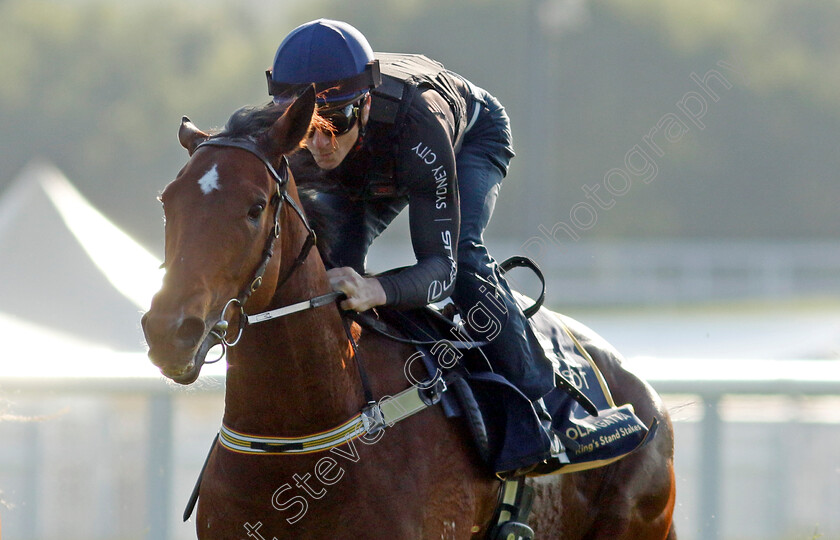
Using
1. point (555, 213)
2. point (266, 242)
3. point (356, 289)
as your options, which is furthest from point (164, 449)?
point (555, 213)

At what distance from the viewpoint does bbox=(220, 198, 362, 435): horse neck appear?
9.14ft

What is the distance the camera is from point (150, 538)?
18.4 feet

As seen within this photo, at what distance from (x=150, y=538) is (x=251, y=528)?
9.92ft

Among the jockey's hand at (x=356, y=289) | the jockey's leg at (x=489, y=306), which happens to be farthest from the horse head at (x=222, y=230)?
the jockey's leg at (x=489, y=306)

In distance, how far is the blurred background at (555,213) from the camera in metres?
5.61

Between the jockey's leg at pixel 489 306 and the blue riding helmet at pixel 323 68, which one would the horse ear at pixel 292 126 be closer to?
the blue riding helmet at pixel 323 68

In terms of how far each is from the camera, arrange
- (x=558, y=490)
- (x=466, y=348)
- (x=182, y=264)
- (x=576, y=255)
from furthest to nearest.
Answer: (x=576, y=255) → (x=558, y=490) → (x=466, y=348) → (x=182, y=264)

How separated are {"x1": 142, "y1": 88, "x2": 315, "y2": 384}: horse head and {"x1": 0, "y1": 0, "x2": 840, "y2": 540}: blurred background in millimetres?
3126

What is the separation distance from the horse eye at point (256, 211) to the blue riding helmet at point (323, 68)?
0.52 metres

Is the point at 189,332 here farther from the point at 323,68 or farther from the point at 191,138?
the point at 323,68

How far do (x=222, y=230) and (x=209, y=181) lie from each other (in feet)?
0.44

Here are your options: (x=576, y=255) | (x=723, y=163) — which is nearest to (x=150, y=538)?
(x=576, y=255)

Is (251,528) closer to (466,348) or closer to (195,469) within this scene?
(466,348)

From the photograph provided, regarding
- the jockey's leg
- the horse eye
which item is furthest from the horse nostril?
the jockey's leg
